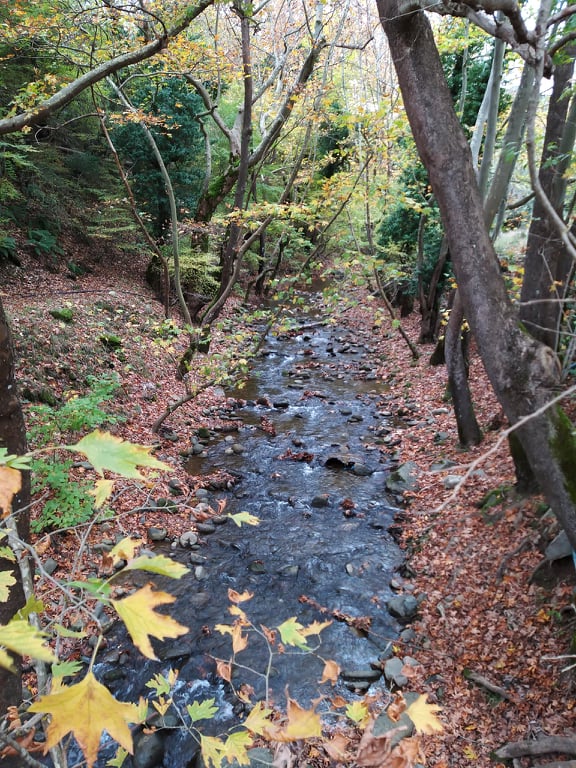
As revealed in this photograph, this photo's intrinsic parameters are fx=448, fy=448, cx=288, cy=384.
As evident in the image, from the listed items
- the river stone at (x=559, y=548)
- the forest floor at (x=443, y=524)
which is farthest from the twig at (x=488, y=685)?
the river stone at (x=559, y=548)

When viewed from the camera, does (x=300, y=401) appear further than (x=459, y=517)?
Yes

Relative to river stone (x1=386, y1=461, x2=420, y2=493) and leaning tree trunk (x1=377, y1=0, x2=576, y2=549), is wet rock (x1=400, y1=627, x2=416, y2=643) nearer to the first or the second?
leaning tree trunk (x1=377, y1=0, x2=576, y2=549)

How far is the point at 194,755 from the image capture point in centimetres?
378

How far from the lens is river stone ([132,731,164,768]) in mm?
3641

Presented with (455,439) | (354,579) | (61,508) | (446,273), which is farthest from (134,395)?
(446,273)

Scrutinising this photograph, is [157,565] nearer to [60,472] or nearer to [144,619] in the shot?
[144,619]

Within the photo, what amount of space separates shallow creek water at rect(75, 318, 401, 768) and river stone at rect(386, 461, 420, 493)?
7.6 inches

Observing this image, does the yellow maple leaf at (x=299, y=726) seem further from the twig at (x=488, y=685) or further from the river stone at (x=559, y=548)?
the river stone at (x=559, y=548)

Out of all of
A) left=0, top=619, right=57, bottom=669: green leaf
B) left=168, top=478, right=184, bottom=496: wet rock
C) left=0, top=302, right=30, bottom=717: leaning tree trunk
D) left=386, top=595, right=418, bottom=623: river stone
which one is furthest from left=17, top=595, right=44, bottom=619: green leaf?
left=168, top=478, right=184, bottom=496: wet rock

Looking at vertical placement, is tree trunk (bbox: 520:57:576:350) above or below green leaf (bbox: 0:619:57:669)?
above

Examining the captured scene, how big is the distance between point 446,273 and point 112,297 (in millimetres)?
9335

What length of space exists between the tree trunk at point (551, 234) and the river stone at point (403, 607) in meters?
3.38

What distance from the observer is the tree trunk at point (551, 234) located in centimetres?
508

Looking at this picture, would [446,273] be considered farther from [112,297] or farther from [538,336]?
[112,297]
